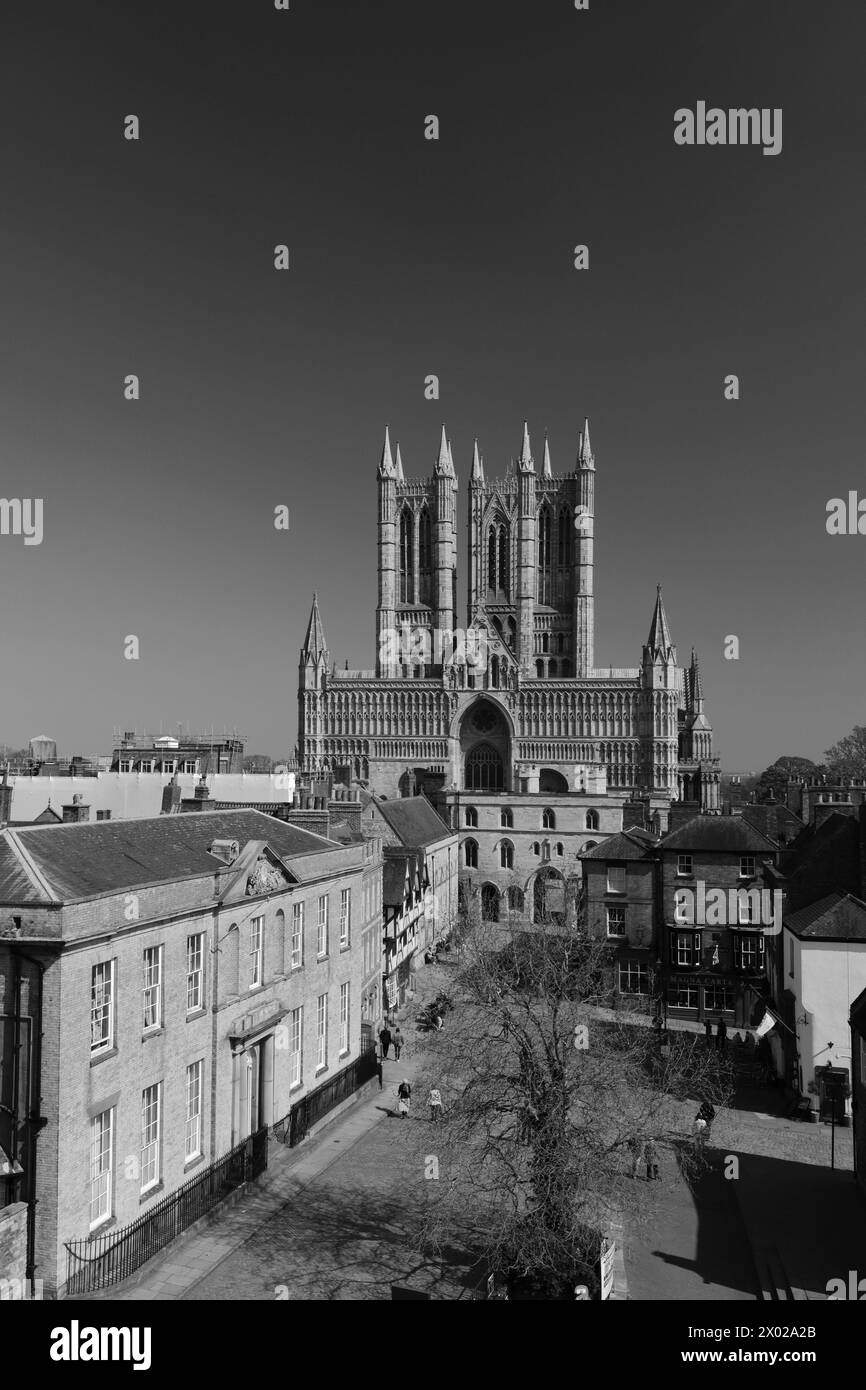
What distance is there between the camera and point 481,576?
117 metres

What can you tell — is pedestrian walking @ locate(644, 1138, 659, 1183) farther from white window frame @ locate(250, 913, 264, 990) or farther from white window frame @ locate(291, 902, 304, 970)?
white window frame @ locate(291, 902, 304, 970)

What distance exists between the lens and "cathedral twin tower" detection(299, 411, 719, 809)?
331 feet

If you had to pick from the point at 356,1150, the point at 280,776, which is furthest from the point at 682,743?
the point at 356,1150

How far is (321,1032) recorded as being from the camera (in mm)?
28688

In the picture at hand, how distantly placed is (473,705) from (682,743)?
35.9 meters

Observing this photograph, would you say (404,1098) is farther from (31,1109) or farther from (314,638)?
(314,638)

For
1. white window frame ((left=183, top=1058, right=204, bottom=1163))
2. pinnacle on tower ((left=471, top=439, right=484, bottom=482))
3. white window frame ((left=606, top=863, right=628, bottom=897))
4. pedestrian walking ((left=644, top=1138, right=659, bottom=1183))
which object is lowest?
pedestrian walking ((left=644, top=1138, right=659, bottom=1183))

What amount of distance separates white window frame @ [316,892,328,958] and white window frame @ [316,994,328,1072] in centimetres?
131

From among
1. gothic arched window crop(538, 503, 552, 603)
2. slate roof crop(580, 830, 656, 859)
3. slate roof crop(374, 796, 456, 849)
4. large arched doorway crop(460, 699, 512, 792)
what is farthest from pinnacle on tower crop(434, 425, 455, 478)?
slate roof crop(580, 830, 656, 859)

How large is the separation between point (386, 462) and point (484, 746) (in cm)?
3902

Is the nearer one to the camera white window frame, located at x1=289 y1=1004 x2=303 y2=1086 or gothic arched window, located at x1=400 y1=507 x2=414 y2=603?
white window frame, located at x1=289 y1=1004 x2=303 y2=1086

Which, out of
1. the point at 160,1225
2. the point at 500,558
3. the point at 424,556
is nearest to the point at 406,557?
the point at 424,556

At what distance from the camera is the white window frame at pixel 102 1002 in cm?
1838
